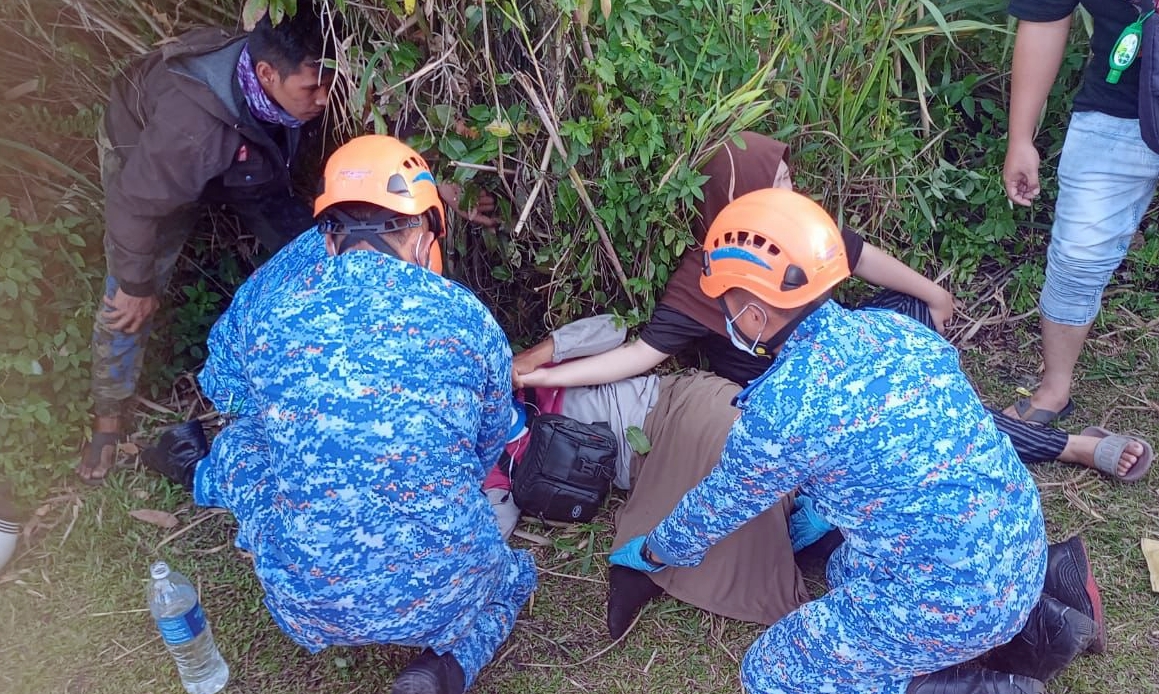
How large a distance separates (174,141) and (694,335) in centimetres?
186

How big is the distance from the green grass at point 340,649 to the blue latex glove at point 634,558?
0.50 ft

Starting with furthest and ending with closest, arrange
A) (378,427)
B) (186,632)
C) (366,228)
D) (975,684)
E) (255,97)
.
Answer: (255,97), (186,632), (975,684), (366,228), (378,427)

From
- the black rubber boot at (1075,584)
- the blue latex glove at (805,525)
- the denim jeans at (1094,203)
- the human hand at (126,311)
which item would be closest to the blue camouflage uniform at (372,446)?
the human hand at (126,311)

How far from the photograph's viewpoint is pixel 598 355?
3.07m

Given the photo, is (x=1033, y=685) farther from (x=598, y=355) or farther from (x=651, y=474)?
(x=598, y=355)

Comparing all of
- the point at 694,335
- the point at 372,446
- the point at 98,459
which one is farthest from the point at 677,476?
the point at 98,459

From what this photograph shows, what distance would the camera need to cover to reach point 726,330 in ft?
9.55

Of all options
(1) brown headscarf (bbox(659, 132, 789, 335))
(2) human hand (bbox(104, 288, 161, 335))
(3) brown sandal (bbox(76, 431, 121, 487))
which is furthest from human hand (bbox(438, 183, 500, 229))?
(3) brown sandal (bbox(76, 431, 121, 487))

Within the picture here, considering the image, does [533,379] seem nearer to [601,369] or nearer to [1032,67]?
[601,369]

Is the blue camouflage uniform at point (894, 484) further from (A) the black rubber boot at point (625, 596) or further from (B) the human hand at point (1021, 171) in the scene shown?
(B) the human hand at point (1021, 171)

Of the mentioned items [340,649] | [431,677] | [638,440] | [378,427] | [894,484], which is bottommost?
[340,649]

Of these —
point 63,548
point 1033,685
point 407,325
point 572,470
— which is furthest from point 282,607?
point 1033,685

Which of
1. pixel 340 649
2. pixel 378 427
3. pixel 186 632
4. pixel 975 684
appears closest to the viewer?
pixel 378 427

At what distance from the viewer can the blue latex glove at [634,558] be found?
2.68m
